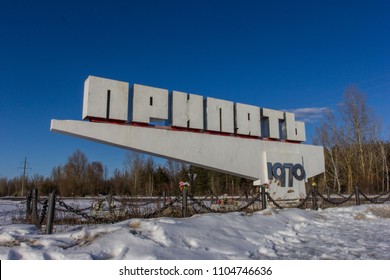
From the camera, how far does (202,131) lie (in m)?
12.7

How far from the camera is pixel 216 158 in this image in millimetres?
12547

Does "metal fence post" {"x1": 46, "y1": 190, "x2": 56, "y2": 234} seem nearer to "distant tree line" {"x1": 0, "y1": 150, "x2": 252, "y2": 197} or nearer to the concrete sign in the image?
the concrete sign

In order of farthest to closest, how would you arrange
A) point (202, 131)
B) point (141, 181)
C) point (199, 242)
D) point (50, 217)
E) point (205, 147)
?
point (141, 181) < point (202, 131) < point (205, 147) < point (50, 217) < point (199, 242)

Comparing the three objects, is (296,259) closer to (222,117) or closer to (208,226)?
(208,226)

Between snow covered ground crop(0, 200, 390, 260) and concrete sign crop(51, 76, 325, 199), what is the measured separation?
4556 mm

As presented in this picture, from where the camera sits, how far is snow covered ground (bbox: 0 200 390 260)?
4.50 meters

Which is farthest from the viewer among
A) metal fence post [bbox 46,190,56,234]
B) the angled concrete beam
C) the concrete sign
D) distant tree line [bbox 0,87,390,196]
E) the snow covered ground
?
distant tree line [bbox 0,87,390,196]

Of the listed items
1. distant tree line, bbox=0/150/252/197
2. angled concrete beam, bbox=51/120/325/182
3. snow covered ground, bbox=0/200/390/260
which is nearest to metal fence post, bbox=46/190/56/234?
snow covered ground, bbox=0/200/390/260

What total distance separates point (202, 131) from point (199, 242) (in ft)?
25.3

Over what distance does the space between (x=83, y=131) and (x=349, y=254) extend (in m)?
7.96

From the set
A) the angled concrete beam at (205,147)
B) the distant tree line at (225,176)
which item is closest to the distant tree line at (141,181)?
the distant tree line at (225,176)

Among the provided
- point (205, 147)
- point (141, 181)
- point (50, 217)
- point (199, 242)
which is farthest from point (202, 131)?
point (141, 181)

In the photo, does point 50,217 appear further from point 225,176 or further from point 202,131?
point 225,176
